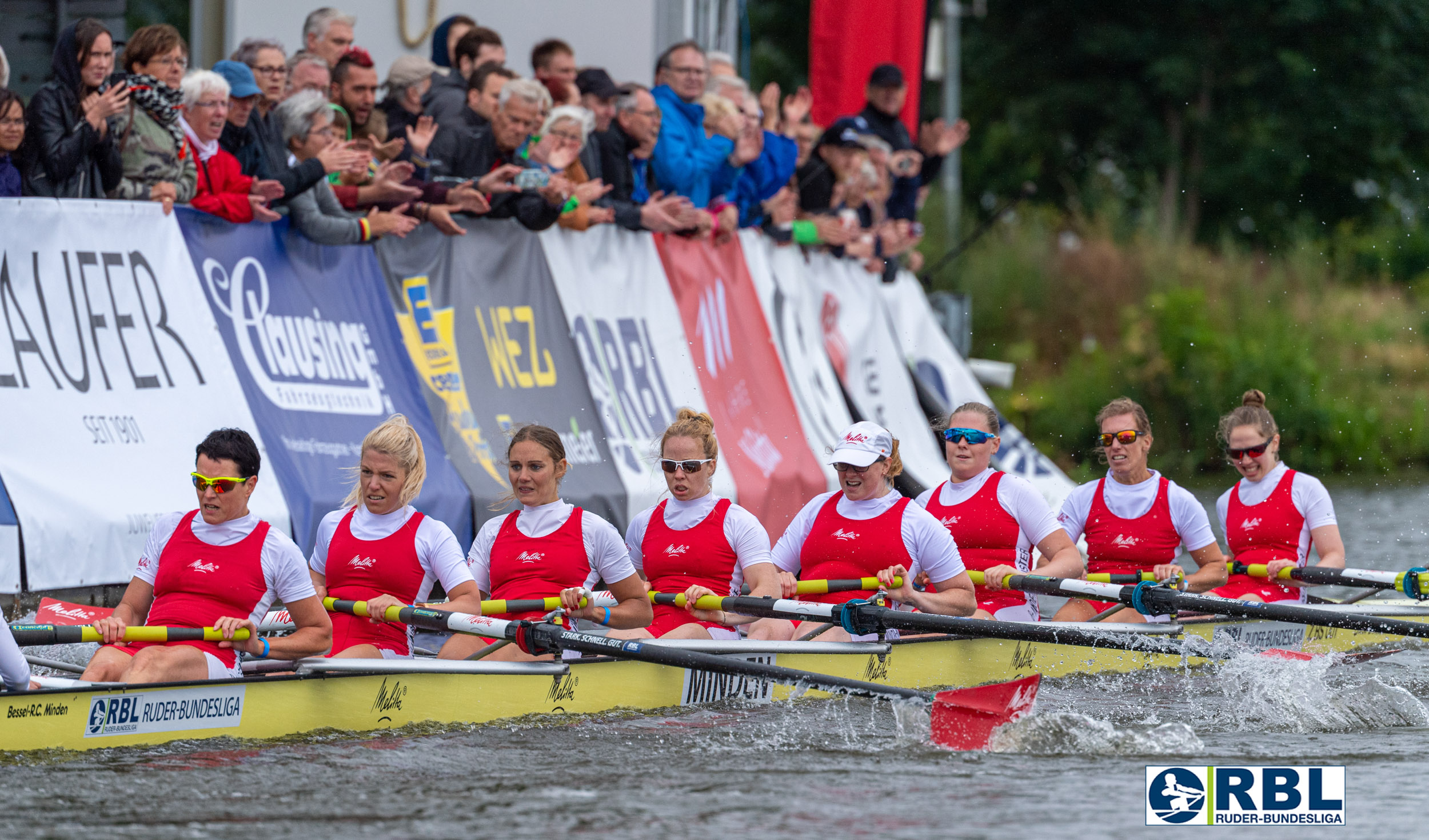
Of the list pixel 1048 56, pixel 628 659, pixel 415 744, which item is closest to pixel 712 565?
pixel 628 659

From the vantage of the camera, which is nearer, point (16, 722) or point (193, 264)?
point (16, 722)

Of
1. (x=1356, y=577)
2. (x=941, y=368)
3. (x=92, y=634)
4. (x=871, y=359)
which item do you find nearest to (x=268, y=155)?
(x=92, y=634)

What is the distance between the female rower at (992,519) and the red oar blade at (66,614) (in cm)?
401

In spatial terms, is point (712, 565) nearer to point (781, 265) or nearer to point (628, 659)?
point (628, 659)

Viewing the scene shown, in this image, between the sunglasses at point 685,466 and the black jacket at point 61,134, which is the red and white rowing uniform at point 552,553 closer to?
the sunglasses at point 685,466

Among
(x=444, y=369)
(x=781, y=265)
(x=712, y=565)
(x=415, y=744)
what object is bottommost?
(x=415, y=744)

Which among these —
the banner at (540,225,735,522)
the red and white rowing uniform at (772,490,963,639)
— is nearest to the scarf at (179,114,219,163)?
the banner at (540,225,735,522)

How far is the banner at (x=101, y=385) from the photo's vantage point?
9250mm

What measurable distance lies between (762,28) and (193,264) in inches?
994

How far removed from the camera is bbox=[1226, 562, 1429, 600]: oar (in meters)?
10.1

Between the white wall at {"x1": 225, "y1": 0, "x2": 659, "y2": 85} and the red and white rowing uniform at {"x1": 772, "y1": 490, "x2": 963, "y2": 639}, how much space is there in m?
6.05

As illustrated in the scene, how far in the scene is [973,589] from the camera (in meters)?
8.96

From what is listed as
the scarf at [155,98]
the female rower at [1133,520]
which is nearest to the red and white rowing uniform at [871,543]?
the female rower at [1133,520]

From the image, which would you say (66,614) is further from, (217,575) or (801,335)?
(801,335)
